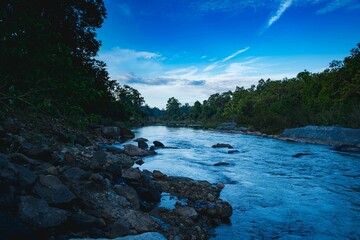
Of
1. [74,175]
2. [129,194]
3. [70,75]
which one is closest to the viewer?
[70,75]

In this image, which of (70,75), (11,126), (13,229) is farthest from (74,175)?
(11,126)

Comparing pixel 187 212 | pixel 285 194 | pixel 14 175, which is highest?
pixel 14 175

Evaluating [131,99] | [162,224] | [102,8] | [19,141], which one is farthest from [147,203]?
[131,99]

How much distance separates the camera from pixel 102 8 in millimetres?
17547

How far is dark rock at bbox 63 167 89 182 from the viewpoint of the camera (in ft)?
20.6

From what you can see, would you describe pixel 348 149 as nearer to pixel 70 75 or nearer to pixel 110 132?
pixel 110 132

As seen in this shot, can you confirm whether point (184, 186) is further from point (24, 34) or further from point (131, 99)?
point (131, 99)

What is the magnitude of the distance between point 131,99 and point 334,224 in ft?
284

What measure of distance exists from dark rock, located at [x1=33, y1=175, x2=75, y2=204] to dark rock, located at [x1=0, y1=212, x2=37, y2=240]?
3.54 feet

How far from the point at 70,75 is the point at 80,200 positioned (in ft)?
9.85

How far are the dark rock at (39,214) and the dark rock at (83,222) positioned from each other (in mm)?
218

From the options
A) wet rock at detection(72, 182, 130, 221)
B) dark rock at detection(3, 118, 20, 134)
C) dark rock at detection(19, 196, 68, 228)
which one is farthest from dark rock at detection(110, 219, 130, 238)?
dark rock at detection(3, 118, 20, 134)

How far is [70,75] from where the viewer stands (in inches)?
159

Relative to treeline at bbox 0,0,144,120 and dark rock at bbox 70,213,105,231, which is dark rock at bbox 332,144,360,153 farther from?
treeline at bbox 0,0,144,120
